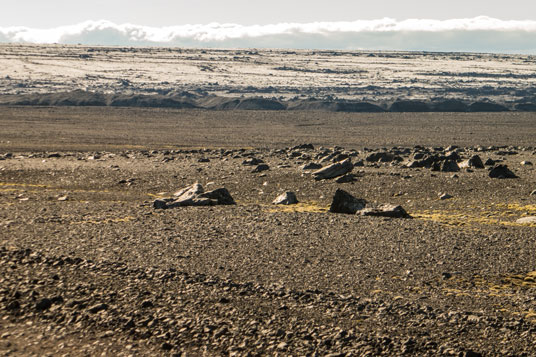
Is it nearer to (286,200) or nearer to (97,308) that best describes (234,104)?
(286,200)

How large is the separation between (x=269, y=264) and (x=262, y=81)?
84.4m

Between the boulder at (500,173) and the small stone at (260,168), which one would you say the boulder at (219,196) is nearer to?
the small stone at (260,168)

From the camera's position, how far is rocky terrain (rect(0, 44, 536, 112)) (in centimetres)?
6209

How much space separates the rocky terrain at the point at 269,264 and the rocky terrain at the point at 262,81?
130 feet

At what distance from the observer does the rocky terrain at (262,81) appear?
62.1 metres

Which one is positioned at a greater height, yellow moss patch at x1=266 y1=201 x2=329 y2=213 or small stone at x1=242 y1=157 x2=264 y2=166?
yellow moss patch at x1=266 y1=201 x2=329 y2=213

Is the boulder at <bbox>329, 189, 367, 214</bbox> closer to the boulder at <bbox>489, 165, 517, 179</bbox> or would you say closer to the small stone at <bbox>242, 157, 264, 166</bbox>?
the boulder at <bbox>489, 165, 517, 179</bbox>

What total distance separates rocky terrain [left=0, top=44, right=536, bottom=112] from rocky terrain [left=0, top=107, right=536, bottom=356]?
3956 cm

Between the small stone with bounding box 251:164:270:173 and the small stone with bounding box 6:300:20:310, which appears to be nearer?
the small stone with bounding box 6:300:20:310

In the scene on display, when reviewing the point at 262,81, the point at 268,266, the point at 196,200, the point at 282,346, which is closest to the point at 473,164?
the point at 196,200

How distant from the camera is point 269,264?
1101cm

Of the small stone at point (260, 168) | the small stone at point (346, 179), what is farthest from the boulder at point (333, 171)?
the small stone at point (260, 168)

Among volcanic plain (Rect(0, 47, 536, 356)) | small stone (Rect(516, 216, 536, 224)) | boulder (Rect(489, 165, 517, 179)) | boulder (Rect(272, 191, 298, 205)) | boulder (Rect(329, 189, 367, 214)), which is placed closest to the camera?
volcanic plain (Rect(0, 47, 536, 356))

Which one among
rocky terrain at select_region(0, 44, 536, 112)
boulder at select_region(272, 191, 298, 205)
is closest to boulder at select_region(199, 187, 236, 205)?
boulder at select_region(272, 191, 298, 205)
